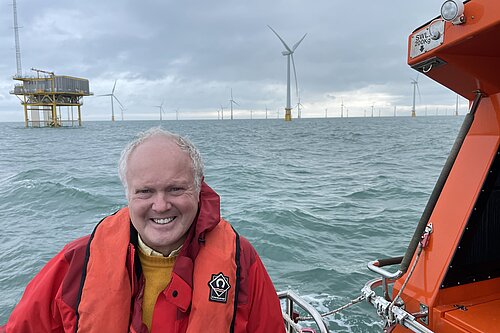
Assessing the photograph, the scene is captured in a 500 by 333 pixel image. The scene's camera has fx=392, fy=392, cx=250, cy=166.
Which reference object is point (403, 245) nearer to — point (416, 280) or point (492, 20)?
point (416, 280)

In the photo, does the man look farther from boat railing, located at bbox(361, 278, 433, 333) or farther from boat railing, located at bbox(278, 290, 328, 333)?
boat railing, located at bbox(361, 278, 433, 333)

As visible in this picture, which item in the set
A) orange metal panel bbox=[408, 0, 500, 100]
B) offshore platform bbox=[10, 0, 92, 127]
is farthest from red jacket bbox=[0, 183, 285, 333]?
offshore platform bbox=[10, 0, 92, 127]

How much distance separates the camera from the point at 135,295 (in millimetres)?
1867

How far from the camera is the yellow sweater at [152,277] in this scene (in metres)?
1.87

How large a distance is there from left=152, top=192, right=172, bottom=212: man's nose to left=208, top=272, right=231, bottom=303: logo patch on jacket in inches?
15.4

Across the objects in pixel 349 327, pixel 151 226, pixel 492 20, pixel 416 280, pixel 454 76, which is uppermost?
pixel 492 20

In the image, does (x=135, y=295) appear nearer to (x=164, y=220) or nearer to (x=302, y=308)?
(x=164, y=220)

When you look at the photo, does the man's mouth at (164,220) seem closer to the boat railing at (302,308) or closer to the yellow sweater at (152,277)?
the yellow sweater at (152,277)

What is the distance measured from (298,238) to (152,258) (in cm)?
696

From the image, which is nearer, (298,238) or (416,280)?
(416,280)

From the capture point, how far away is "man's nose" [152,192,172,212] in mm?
1852

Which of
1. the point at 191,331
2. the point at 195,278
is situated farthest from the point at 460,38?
the point at 191,331

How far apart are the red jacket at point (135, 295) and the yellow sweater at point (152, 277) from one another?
1.4 inches

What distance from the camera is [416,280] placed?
3.05 m
